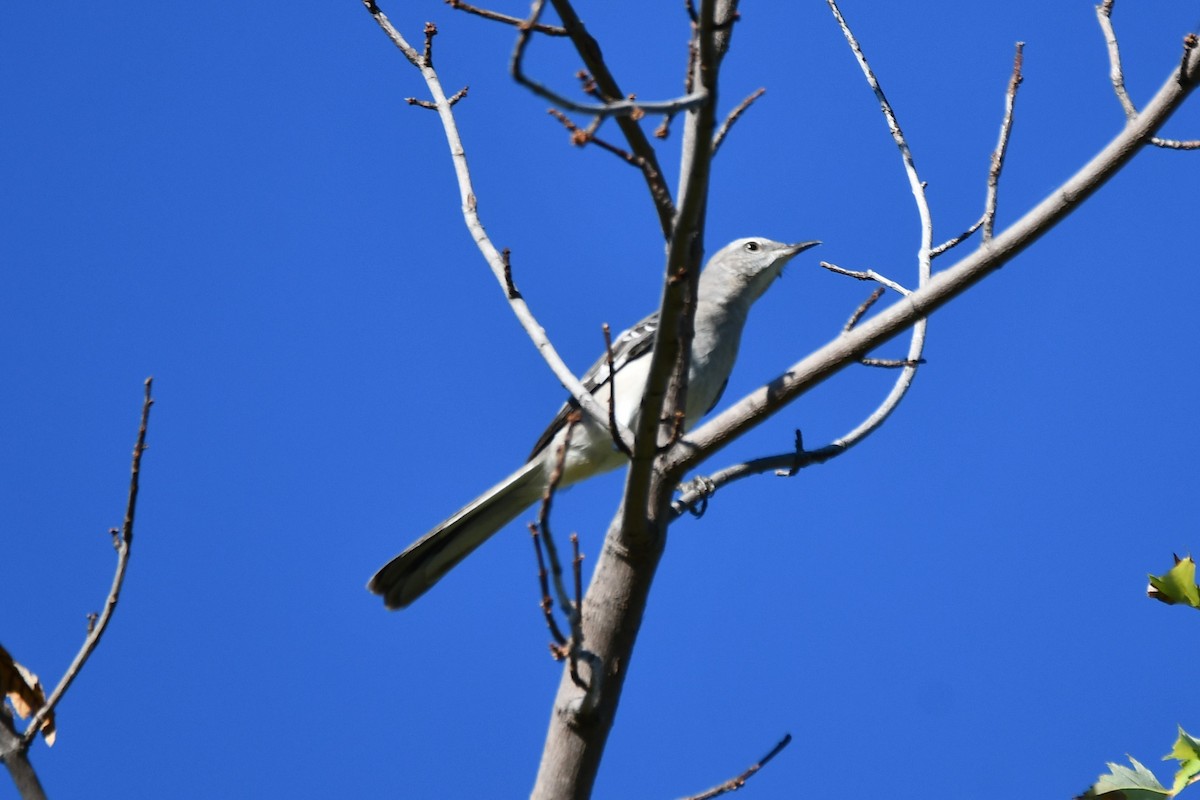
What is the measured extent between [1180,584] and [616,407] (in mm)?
4008

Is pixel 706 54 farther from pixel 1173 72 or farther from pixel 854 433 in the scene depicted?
pixel 854 433

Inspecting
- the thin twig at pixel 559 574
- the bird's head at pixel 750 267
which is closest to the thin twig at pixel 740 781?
the thin twig at pixel 559 574

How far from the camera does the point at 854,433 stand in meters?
5.09

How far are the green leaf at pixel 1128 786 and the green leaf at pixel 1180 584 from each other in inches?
19.0

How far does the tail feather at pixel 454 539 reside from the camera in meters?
6.14

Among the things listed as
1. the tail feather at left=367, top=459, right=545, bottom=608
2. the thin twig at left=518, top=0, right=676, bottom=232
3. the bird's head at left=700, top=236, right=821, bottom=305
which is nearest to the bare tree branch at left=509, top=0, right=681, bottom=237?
the thin twig at left=518, top=0, right=676, bottom=232

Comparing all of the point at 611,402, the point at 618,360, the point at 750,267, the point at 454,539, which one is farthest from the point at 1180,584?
the point at 750,267

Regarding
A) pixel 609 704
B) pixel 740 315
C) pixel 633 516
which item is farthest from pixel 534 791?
pixel 740 315

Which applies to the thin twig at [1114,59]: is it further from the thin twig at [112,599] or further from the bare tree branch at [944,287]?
the thin twig at [112,599]

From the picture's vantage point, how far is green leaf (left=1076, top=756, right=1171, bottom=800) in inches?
131

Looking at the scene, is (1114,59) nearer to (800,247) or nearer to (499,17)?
(499,17)

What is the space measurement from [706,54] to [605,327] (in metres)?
0.83

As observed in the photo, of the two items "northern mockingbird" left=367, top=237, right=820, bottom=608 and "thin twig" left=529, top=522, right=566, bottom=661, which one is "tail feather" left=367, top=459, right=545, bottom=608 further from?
"thin twig" left=529, top=522, right=566, bottom=661

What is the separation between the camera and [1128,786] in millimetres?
3365
